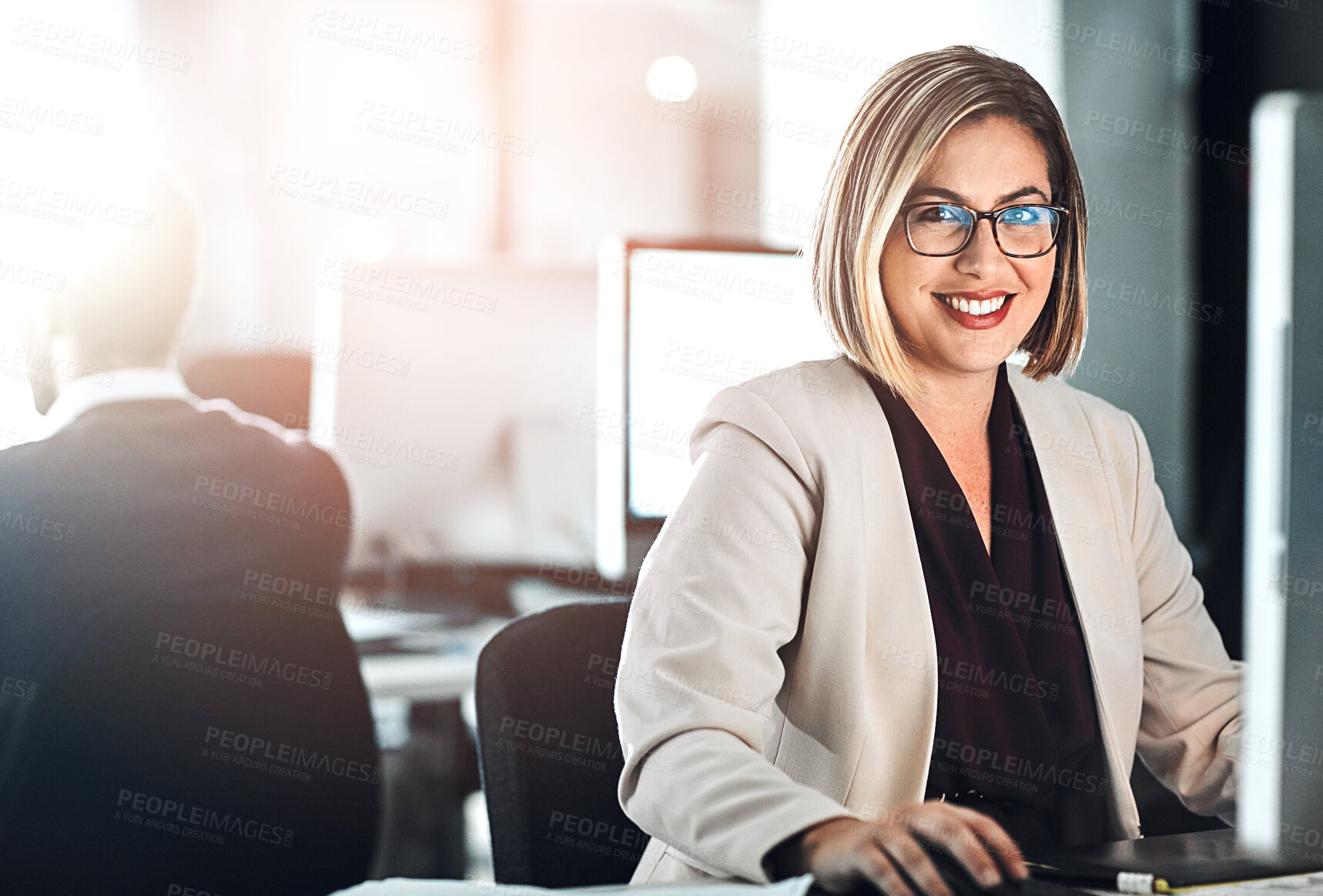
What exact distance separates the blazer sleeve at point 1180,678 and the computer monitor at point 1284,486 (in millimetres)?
586

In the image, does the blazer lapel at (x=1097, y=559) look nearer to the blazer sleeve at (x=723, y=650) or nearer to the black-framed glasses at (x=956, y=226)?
the black-framed glasses at (x=956, y=226)

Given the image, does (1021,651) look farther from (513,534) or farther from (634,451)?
(513,534)

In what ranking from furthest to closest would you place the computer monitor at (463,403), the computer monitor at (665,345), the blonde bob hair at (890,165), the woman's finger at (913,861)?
1. the computer monitor at (463,403)
2. the computer monitor at (665,345)
3. the blonde bob hair at (890,165)
4. the woman's finger at (913,861)

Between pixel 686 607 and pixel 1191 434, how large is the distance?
1.36m

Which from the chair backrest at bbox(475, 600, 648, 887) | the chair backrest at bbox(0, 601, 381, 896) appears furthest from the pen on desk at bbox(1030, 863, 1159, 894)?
the chair backrest at bbox(0, 601, 381, 896)

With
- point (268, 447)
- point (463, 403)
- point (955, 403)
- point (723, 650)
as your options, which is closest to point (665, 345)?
point (463, 403)

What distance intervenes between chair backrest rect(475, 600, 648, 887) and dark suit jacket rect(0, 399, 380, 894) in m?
0.49

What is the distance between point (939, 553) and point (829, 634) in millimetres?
147

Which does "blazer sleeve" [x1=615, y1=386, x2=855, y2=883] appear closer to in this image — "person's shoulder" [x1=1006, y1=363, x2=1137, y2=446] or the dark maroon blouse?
the dark maroon blouse

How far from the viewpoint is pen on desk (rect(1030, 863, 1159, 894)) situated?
693 millimetres

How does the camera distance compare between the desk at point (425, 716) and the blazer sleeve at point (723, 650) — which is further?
the desk at point (425, 716)

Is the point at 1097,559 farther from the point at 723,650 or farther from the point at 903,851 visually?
the point at 903,851

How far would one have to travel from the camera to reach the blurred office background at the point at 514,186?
6.32ft

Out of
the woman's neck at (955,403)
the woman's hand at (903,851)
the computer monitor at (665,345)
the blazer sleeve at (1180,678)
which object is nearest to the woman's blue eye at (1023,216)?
the woman's neck at (955,403)
